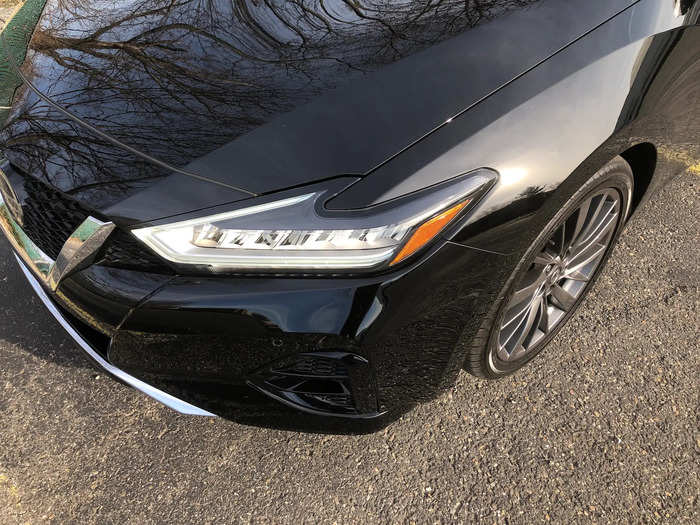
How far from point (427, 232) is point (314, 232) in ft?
0.90

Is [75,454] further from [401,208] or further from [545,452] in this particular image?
[545,452]

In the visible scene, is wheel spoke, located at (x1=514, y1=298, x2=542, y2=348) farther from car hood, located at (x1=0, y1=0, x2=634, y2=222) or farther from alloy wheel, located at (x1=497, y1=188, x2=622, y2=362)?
car hood, located at (x1=0, y1=0, x2=634, y2=222)

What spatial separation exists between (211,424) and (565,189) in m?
1.41

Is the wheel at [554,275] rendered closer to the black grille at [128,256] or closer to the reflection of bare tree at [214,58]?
the reflection of bare tree at [214,58]

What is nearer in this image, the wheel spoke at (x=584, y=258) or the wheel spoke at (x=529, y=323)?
the wheel spoke at (x=529, y=323)

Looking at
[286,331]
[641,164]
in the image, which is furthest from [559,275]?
[286,331]

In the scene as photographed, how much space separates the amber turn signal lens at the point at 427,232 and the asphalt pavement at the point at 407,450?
2.82ft

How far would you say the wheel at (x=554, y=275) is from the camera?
1632mm

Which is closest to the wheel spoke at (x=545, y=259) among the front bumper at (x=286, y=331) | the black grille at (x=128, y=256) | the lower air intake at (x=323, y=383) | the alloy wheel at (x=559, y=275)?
the alloy wheel at (x=559, y=275)

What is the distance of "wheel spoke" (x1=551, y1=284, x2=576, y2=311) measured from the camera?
2.10 m

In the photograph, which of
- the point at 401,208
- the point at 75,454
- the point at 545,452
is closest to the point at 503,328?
→ the point at 545,452

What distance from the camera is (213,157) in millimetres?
1449

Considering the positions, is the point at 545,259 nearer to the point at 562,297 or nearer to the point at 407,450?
the point at 562,297

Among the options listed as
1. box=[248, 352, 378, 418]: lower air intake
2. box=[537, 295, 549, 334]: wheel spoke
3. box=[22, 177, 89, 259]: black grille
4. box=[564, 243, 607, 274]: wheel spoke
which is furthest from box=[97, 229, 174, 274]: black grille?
box=[564, 243, 607, 274]: wheel spoke
